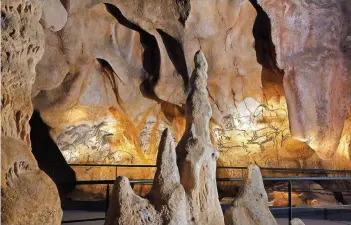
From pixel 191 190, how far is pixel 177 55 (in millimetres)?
6561

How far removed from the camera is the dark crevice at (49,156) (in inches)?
419

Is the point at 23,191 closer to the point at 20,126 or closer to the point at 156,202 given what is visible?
the point at 20,126

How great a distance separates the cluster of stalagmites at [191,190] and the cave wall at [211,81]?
5231 millimetres

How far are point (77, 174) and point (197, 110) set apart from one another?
6.49 metres

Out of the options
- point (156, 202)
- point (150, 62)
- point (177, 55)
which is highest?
point (177, 55)

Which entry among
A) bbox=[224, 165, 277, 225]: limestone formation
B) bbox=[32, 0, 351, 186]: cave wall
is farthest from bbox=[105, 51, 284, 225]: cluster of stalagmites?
bbox=[32, 0, 351, 186]: cave wall

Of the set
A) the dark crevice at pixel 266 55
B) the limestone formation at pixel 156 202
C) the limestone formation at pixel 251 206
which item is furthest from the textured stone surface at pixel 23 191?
the dark crevice at pixel 266 55

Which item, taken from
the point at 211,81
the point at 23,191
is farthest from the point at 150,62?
the point at 23,191

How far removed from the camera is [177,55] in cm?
1052

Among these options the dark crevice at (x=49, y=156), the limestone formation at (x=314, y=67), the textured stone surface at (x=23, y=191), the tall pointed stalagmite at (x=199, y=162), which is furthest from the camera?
the limestone formation at (x=314, y=67)

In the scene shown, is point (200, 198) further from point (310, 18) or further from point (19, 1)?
point (310, 18)

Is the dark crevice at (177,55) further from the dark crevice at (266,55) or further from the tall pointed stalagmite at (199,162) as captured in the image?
the tall pointed stalagmite at (199,162)

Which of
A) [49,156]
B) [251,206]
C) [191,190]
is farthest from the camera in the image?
[49,156]

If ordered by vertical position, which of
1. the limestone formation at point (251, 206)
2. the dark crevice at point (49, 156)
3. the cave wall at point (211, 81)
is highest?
the cave wall at point (211, 81)
